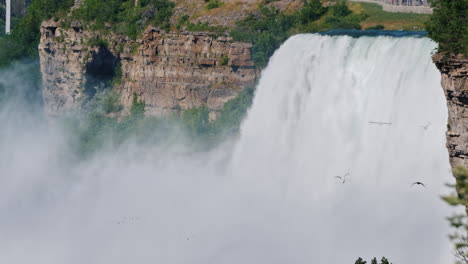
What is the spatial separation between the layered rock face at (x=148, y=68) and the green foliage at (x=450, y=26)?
54.0 ft

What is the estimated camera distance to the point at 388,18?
40.4 meters

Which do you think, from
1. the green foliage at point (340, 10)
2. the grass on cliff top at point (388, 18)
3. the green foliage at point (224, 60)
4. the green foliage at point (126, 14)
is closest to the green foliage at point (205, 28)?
the green foliage at point (224, 60)

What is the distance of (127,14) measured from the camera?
162ft

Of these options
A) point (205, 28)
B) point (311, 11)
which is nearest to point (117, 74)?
point (205, 28)

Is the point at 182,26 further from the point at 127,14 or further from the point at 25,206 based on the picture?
the point at 25,206

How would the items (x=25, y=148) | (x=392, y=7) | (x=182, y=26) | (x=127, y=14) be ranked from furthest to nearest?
(x=25, y=148)
(x=127, y=14)
(x=182, y=26)
(x=392, y=7)

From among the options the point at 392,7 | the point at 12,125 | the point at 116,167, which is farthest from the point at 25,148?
the point at 392,7

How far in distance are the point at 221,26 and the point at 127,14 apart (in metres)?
8.58

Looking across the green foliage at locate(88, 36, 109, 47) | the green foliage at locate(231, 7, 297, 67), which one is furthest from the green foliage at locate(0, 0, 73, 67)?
the green foliage at locate(231, 7, 297, 67)

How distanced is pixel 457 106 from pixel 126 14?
29.2m

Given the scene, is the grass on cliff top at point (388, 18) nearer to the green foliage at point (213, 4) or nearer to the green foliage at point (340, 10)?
the green foliage at point (340, 10)

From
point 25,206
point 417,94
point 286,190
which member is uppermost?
point 417,94

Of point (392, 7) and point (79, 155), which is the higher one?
point (392, 7)

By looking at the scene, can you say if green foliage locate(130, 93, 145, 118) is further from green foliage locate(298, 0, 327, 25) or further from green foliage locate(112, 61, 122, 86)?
green foliage locate(298, 0, 327, 25)
